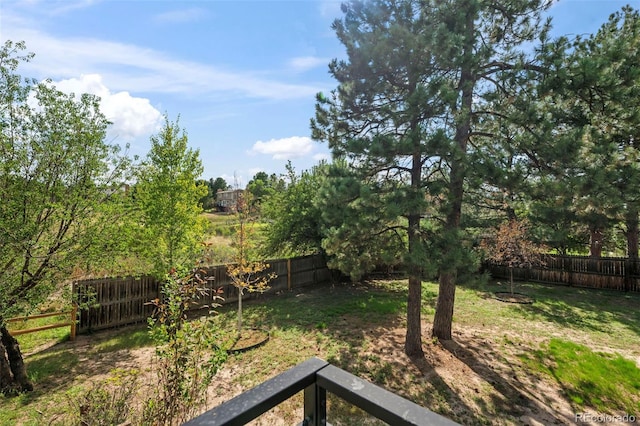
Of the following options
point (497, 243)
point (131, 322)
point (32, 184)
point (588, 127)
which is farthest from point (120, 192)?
point (497, 243)

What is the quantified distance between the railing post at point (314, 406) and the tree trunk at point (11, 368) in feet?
18.8

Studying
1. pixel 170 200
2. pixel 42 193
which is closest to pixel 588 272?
pixel 170 200

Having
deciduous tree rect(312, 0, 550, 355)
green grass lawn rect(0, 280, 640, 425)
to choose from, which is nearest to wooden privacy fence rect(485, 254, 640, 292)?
green grass lawn rect(0, 280, 640, 425)

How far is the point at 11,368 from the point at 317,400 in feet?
19.7

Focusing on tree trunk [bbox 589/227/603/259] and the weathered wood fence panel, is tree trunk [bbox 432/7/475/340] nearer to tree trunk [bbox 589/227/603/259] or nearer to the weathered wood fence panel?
the weathered wood fence panel

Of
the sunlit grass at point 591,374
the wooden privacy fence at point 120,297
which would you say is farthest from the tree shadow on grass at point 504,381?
the wooden privacy fence at point 120,297

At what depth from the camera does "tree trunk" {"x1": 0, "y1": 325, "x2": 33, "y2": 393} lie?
4570 millimetres

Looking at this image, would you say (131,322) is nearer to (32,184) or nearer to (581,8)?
(32,184)

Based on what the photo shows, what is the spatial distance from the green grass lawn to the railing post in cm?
290

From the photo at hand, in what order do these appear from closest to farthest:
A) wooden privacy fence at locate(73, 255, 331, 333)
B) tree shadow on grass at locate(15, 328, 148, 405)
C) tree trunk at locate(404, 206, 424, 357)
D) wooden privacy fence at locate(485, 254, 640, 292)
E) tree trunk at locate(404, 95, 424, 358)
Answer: tree shadow on grass at locate(15, 328, 148, 405), tree trunk at locate(404, 95, 424, 358), tree trunk at locate(404, 206, 424, 357), wooden privacy fence at locate(73, 255, 331, 333), wooden privacy fence at locate(485, 254, 640, 292)

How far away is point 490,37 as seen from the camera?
6.17 meters

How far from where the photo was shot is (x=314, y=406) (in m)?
1.52

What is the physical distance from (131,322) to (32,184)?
14.1 feet

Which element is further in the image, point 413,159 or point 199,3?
point 413,159
